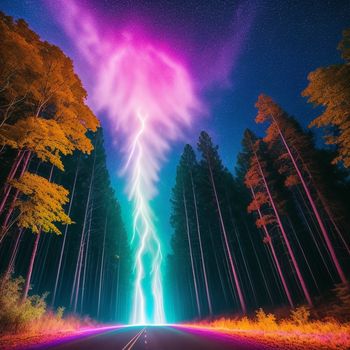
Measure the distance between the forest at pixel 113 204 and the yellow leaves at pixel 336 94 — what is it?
0.05 m

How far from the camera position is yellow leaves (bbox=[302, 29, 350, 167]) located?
896 cm

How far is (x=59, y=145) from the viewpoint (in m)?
8.33

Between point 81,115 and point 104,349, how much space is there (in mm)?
10220

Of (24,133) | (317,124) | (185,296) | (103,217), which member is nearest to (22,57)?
(24,133)

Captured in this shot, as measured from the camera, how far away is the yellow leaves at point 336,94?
29.4 ft

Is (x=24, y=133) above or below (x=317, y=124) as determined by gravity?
below

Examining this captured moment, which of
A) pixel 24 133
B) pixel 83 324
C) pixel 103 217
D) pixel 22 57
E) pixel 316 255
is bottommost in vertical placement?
pixel 83 324

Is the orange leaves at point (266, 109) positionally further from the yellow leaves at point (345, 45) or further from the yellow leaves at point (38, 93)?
the yellow leaves at point (38, 93)

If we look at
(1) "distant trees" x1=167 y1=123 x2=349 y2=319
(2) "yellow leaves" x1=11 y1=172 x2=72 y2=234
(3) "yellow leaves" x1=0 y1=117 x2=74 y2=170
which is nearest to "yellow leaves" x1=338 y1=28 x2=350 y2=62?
(1) "distant trees" x1=167 y1=123 x2=349 y2=319

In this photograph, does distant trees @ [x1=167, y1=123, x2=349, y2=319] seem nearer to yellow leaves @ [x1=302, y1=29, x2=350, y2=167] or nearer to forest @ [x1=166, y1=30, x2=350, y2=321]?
forest @ [x1=166, y1=30, x2=350, y2=321]

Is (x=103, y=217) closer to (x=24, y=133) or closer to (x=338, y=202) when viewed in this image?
(x=24, y=133)

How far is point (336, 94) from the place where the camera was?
9227 millimetres

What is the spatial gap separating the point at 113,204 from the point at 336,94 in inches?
1289

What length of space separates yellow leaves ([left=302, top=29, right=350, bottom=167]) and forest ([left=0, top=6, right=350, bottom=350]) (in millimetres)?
48
